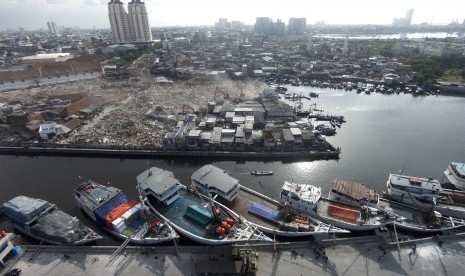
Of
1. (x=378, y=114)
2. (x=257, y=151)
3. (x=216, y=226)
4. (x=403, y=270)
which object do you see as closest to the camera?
(x=403, y=270)

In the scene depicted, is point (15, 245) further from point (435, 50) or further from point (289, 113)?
point (435, 50)

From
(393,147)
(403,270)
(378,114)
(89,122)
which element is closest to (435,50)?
(378,114)

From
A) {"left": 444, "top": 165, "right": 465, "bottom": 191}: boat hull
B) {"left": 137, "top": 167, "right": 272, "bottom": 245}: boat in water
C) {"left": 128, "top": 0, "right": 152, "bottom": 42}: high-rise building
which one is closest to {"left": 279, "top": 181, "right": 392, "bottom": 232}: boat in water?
{"left": 137, "top": 167, "right": 272, "bottom": 245}: boat in water

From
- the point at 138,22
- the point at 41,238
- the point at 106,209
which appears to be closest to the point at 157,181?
the point at 106,209

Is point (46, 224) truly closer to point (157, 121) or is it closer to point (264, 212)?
point (264, 212)

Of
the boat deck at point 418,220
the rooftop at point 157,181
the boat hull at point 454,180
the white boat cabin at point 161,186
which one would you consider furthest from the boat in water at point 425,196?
the rooftop at point 157,181

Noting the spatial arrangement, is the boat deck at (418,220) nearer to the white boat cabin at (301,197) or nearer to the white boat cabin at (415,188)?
the white boat cabin at (415,188)
